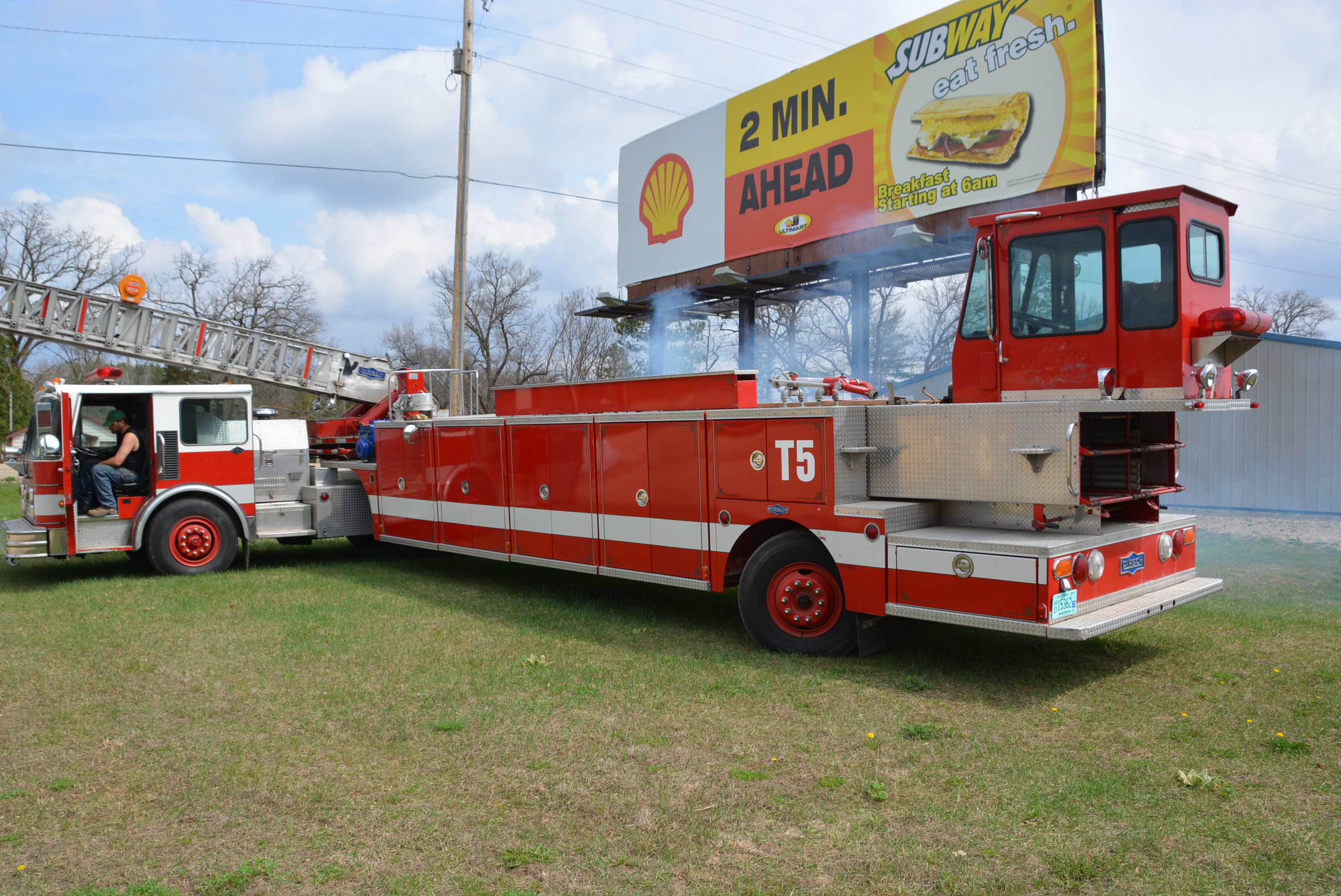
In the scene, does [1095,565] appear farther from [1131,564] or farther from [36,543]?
[36,543]

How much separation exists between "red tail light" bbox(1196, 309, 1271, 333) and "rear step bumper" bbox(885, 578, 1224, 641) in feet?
5.97

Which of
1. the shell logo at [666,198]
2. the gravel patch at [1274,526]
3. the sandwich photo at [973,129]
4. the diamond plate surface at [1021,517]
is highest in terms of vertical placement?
the shell logo at [666,198]

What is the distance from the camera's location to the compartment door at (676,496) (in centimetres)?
723

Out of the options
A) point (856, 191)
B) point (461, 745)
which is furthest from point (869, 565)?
point (856, 191)

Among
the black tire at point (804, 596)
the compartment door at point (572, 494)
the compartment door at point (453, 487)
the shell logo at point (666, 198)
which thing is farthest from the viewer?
the shell logo at point (666, 198)

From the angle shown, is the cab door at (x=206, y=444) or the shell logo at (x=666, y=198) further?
the shell logo at (x=666, y=198)

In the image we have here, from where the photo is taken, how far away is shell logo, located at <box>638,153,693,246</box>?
1988 cm

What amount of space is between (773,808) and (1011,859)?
3.35 feet

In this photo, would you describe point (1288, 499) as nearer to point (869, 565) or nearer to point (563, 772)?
point (869, 565)

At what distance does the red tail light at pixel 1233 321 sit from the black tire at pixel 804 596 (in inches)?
112

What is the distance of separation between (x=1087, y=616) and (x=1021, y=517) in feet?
2.46

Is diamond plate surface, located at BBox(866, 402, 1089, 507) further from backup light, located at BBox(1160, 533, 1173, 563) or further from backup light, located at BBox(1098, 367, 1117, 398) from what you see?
backup light, located at BBox(1160, 533, 1173, 563)

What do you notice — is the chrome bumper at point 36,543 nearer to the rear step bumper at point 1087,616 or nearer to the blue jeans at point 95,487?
the blue jeans at point 95,487

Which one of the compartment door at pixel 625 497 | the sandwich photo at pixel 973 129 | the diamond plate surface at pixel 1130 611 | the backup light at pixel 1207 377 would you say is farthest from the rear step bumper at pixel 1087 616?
the sandwich photo at pixel 973 129
